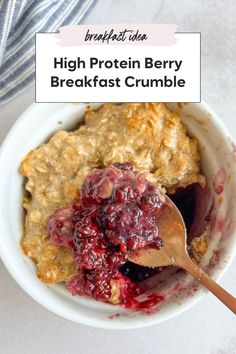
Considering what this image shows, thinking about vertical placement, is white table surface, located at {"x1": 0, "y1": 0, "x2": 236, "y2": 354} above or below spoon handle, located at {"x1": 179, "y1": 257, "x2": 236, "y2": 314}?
below

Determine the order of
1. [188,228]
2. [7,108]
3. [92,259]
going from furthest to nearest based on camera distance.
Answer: [7,108]
[188,228]
[92,259]

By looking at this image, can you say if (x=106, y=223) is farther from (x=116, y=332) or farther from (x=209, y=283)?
(x=116, y=332)

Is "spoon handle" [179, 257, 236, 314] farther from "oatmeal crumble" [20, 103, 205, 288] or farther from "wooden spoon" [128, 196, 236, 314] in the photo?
"oatmeal crumble" [20, 103, 205, 288]

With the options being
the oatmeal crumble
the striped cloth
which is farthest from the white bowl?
the striped cloth

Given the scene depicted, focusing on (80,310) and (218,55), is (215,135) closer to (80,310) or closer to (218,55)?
(218,55)

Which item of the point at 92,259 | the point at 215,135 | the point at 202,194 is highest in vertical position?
the point at 215,135

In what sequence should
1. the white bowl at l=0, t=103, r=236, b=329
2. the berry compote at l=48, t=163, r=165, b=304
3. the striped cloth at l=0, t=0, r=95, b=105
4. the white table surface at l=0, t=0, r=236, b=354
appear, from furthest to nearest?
the white table surface at l=0, t=0, r=236, b=354 < the striped cloth at l=0, t=0, r=95, b=105 < the white bowl at l=0, t=103, r=236, b=329 < the berry compote at l=48, t=163, r=165, b=304

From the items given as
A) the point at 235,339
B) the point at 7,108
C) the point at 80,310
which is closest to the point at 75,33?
the point at 7,108

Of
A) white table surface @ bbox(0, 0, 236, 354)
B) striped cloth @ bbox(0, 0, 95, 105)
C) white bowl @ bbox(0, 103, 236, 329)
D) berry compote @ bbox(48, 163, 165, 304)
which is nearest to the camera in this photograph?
berry compote @ bbox(48, 163, 165, 304)
